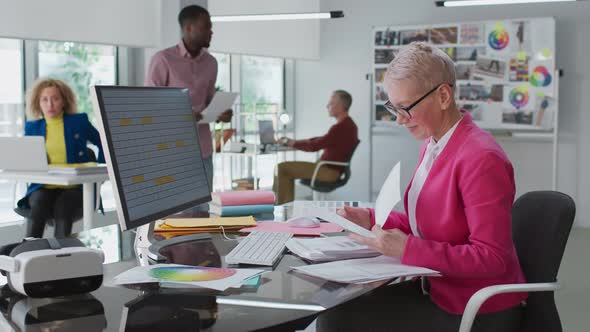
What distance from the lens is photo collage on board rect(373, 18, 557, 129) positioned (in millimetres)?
6856

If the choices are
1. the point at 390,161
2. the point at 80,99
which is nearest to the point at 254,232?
the point at 80,99

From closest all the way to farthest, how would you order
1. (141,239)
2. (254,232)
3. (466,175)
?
(466,175)
(141,239)
(254,232)

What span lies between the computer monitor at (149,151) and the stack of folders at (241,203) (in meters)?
0.36

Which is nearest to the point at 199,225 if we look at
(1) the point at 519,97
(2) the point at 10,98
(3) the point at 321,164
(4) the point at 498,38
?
(2) the point at 10,98

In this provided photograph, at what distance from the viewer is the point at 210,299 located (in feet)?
4.81

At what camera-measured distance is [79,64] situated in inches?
218

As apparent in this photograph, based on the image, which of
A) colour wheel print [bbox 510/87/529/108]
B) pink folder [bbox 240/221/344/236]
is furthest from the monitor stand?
colour wheel print [bbox 510/87/529/108]

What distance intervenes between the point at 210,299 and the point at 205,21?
3099 millimetres

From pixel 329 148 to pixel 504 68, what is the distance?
193 cm

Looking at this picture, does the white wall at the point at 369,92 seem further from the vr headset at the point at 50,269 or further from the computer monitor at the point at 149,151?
the vr headset at the point at 50,269

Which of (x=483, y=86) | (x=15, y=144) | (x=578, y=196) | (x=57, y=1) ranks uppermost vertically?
(x=57, y=1)

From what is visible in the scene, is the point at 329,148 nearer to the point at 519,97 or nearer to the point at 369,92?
the point at 369,92

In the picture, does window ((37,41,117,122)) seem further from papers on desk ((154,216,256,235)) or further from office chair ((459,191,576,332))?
office chair ((459,191,576,332))

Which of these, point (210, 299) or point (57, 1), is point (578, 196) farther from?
point (210, 299)
